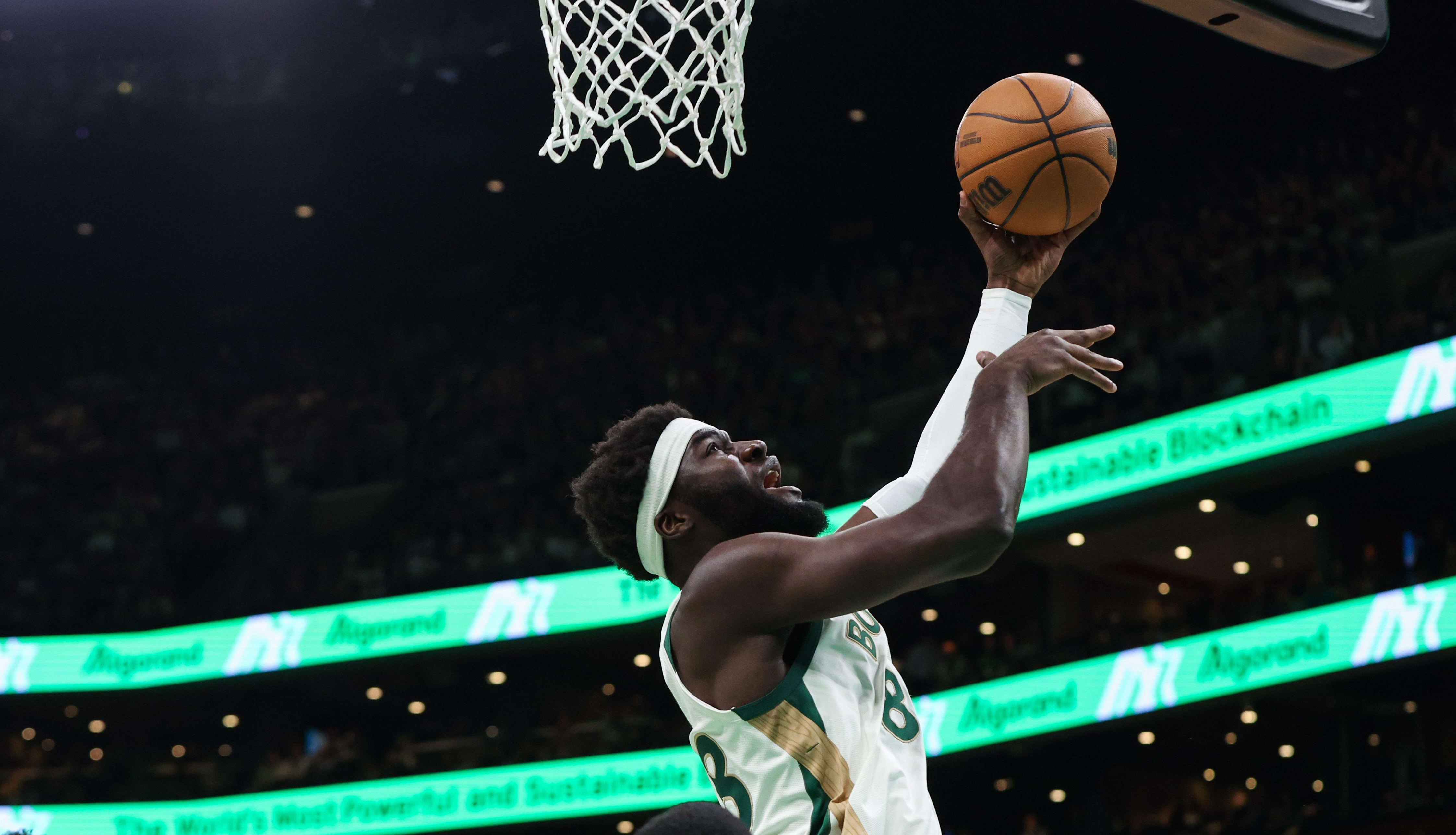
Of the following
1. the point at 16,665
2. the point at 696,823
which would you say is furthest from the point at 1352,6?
the point at 16,665

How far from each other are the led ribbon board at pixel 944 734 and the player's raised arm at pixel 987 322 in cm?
441

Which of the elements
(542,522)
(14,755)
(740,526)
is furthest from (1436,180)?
(14,755)

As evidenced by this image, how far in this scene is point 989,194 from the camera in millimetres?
2932

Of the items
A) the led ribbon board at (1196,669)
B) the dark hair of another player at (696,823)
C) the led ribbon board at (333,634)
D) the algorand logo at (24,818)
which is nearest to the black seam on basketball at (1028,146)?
the dark hair of another player at (696,823)

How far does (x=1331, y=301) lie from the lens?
10289mm

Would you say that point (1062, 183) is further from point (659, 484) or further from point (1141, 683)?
point (1141, 683)

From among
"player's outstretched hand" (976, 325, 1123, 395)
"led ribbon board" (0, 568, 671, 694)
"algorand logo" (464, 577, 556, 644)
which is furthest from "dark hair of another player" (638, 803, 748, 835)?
"algorand logo" (464, 577, 556, 644)

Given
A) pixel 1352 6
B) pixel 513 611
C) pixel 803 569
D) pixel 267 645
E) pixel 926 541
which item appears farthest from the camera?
pixel 267 645

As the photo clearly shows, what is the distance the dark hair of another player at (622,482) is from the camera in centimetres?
265

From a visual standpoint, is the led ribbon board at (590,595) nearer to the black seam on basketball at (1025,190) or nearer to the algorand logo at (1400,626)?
the algorand logo at (1400,626)

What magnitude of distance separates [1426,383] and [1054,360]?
25.0ft

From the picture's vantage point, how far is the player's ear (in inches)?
103

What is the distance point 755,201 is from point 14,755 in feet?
31.9

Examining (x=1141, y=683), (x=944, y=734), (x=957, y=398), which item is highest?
(x=957, y=398)
